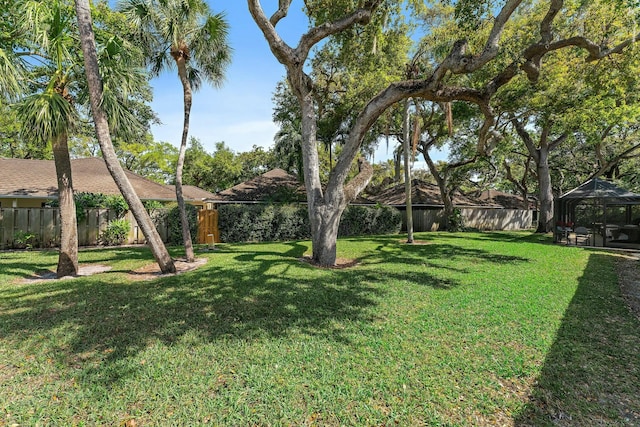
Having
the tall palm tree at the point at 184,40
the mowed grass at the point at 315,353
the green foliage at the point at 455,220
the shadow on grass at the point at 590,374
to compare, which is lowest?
the shadow on grass at the point at 590,374

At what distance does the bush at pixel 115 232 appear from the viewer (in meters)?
12.8

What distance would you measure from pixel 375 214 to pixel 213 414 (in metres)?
18.2

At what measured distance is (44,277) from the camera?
7.11 metres

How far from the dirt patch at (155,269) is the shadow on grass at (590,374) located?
755 cm

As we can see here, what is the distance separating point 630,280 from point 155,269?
1242 cm

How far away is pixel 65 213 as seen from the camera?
728 cm

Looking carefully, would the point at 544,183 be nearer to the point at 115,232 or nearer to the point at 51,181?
the point at 115,232

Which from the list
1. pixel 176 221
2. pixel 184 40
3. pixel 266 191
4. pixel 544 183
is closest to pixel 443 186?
pixel 544 183

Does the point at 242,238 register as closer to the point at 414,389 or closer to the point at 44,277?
the point at 44,277

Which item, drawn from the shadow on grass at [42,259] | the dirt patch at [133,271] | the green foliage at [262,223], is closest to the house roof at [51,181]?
the shadow on grass at [42,259]

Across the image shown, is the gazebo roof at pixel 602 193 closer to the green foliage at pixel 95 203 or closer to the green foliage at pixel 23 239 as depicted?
the green foliage at pixel 95 203

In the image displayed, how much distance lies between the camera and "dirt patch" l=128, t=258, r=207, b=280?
729cm

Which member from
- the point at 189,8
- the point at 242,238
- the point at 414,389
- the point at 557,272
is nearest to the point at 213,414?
the point at 414,389

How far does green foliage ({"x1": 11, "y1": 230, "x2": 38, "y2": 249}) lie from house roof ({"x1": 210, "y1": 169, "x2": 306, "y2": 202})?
7.39 m
